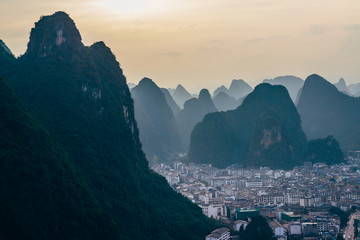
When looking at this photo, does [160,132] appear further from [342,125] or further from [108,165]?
[108,165]

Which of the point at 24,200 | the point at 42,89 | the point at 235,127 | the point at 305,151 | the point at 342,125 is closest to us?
the point at 24,200

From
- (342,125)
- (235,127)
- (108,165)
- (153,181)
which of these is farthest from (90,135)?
(342,125)

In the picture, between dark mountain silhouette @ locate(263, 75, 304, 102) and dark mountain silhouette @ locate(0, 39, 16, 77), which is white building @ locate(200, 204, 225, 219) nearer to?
dark mountain silhouette @ locate(0, 39, 16, 77)

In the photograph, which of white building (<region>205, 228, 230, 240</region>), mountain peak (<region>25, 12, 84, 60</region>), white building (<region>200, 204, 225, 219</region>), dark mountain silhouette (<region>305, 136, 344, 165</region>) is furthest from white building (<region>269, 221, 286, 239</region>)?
dark mountain silhouette (<region>305, 136, 344, 165</region>)

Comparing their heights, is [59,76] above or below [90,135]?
above

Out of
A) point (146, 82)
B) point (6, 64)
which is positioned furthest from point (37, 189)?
point (146, 82)

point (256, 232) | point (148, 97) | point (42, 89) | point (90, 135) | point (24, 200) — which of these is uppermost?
point (148, 97)
